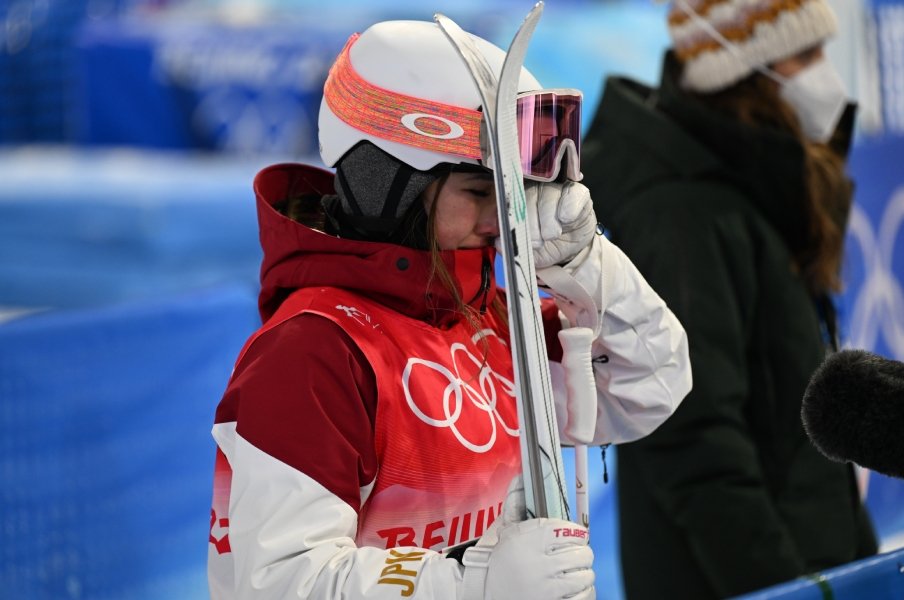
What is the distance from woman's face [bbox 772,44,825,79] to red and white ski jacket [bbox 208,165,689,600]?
1.13m

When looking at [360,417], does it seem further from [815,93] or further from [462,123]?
[815,93]

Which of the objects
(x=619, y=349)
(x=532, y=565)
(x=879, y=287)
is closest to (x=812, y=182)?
(x=619, y=349)

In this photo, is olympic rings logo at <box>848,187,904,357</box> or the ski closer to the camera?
the ski

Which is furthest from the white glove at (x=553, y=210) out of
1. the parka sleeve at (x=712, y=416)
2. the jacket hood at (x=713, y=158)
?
the jacket hood at (x=713, y=158)

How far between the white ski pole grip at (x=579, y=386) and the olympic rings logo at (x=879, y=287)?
285cm

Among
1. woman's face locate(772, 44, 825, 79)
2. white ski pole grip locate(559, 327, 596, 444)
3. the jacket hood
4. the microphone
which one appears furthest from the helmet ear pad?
woman's face locate(772, 44, 825, 79)

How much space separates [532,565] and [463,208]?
1.66 feet

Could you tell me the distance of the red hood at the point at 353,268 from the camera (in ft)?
5.02

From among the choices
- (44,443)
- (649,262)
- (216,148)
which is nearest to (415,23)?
(649,262)

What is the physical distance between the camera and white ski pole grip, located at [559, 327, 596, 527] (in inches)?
62.4

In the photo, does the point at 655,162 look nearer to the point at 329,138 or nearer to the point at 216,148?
the point at 329,138

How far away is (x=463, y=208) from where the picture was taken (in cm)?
155

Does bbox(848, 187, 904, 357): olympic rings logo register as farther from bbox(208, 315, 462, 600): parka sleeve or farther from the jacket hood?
bbox(208, 315, 462, 600): parka sleeve

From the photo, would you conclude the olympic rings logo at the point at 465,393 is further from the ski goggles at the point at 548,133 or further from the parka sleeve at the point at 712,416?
the parka sleeve at the point at 712,416
